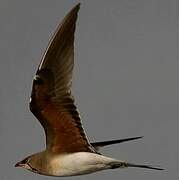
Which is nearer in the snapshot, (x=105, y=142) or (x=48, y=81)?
(x=48, y=81)

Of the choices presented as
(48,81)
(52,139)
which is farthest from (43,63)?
(52,139)

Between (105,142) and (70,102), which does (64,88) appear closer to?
(70,102)

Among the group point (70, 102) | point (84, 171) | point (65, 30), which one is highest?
point (65, 30)

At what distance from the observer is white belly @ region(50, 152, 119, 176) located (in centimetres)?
903

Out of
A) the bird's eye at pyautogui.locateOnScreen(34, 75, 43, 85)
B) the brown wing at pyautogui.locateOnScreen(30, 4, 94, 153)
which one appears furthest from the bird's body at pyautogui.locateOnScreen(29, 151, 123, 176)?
the bird's eye at pyautogui.locateOnScreen(34, 75, 43, 85)

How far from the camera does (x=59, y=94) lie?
30.1 ft

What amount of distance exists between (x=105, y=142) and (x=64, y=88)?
123cm

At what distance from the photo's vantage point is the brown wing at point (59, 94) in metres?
9.04

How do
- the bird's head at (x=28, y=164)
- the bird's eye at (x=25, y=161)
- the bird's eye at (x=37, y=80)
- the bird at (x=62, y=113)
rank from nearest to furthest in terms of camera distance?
the bird at (x=62, y=113) → the bird's eye at (x=37, y=80) → the bird's head at (x=28, y=164) → the bird's eye at (x=25, y=161)

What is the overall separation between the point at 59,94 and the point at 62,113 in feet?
0.73

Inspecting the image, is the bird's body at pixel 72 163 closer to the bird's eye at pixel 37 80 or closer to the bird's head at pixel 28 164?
the bird's head at pixel 28 164

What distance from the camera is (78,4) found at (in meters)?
8.52

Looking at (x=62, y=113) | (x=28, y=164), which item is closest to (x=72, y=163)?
(x=62, y=113)

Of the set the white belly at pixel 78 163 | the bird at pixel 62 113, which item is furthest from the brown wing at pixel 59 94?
the white belly at pixel 78 163
